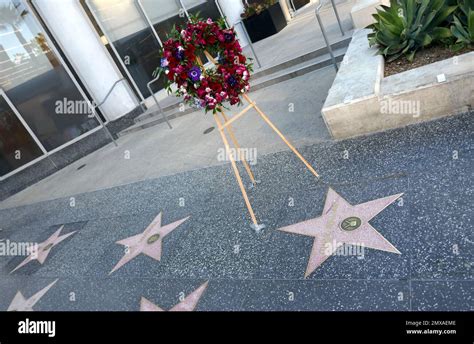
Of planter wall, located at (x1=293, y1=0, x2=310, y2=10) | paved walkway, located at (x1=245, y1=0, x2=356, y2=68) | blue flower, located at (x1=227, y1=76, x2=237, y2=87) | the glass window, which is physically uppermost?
the glass window

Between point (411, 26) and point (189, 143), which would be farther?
point (189, 143)

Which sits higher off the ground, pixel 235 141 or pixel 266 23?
pixel 266 23

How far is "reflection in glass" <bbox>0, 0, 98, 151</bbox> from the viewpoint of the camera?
901 centimetres

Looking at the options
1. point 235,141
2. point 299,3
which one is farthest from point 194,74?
point 299,3

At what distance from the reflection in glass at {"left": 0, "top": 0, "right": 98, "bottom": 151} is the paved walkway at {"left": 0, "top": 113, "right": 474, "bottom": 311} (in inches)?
193

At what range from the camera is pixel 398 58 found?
5012 mm

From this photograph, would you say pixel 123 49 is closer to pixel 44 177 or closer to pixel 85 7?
pixel 85 7

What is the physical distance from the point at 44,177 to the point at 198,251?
7375 mm

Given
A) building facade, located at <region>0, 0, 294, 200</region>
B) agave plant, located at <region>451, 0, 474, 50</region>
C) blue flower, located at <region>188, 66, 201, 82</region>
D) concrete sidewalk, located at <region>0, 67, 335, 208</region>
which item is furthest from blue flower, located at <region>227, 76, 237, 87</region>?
building facade, located at <region>0, 0, 294, 200</region>

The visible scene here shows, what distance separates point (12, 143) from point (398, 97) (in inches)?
361

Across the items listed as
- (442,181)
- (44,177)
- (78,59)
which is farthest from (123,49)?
(442,181)

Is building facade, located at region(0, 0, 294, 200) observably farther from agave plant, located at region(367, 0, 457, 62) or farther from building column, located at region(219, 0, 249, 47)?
agave plant, located at region(367, 0, 457, 62)

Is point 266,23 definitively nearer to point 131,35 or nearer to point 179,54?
point 131,35

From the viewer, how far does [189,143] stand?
6941 millimetres
